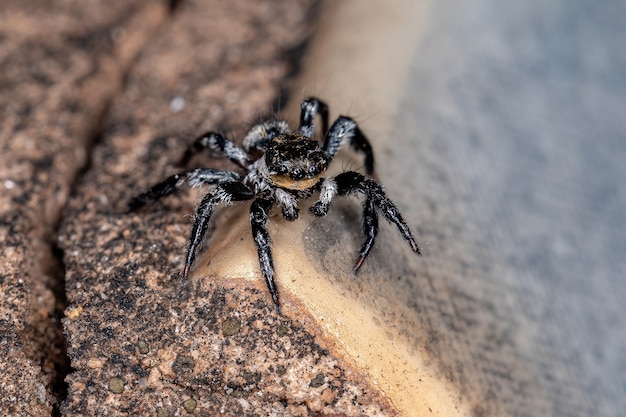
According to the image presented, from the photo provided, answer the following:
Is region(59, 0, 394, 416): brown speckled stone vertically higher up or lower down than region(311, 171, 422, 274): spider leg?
lower down

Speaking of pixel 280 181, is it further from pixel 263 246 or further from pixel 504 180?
pixel 504 180

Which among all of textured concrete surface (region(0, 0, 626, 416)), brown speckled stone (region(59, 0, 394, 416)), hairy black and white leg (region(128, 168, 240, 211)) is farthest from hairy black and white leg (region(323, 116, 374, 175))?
brown speckled stone (region(59, 0, 394, 416))

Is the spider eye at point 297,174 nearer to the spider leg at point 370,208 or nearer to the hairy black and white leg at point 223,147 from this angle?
the spider leg at point 370,208

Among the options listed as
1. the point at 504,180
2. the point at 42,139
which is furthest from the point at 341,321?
the point at 42,139

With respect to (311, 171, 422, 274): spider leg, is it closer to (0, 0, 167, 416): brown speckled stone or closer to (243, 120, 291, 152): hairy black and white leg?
(243, 120, 291, 152): hairy black and white leg

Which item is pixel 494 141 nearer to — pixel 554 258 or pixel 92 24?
pixel 554 258

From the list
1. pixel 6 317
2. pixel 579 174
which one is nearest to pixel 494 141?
pixel 579 174
